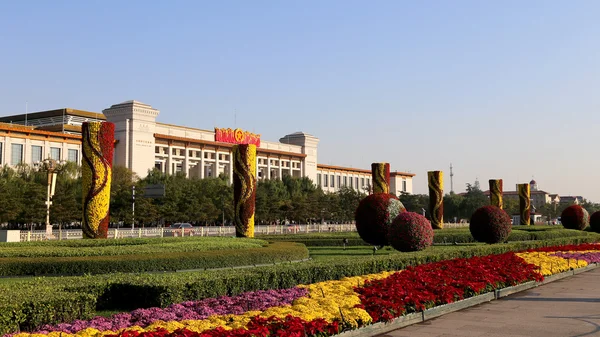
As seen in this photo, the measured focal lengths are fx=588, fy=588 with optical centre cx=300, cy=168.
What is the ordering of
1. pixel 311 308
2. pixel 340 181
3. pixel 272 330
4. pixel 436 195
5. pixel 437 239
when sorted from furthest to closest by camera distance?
pixel 340 181 → pixel 436 195 → pixel 437 239 → pixel 311 308 → pixel 272 330

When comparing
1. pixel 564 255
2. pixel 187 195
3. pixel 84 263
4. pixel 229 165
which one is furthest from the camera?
pixel 229 165

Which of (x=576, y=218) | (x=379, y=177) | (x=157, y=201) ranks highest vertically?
(x=379, y=177)

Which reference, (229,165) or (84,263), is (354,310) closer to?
(84,263)

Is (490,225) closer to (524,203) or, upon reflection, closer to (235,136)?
(524,203)

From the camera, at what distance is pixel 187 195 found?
52.8 metres

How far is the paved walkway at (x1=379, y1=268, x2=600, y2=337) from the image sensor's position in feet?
27.3

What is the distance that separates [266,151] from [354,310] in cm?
7777

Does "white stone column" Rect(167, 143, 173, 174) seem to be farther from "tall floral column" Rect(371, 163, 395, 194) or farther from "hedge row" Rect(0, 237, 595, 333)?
"hedge row" Rect(0, 237, 595, 333)

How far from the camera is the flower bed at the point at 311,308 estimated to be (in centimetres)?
720

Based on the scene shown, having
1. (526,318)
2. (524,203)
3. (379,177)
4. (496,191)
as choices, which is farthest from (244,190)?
(524,203)

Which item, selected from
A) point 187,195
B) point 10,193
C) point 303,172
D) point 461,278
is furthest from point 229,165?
point 461,278

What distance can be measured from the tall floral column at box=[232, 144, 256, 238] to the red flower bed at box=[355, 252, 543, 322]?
15.4 metres

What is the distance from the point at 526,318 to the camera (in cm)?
943

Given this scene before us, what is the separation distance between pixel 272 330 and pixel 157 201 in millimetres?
46123
